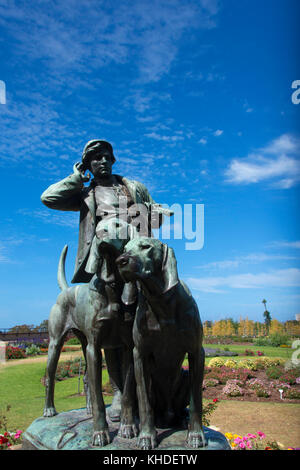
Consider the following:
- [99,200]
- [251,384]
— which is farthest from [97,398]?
[251,384]

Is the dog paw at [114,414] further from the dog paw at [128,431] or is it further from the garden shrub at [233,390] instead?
the garden shrub at [233,390]

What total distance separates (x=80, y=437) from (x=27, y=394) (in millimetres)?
11353

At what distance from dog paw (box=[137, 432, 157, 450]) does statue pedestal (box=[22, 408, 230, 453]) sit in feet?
0.17

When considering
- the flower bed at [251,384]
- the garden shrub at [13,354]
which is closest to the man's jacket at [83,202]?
the flower bed at [251,384]

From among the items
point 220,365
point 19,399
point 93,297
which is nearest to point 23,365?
point 19,399

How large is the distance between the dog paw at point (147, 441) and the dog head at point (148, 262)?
1.48 metres

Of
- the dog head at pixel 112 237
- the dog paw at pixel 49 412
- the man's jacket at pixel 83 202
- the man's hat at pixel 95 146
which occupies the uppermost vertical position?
the man's hat at pixel 95 146

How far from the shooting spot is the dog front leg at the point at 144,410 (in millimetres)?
3371

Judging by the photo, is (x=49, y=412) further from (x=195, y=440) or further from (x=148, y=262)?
(x=148, y=262)

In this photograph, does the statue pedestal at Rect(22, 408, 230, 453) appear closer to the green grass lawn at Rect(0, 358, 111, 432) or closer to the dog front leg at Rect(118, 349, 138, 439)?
the dog front leg at Rect(118, 349, 138, 439)

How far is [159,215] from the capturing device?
4.79 m

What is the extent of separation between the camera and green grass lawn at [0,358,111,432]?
10.2m

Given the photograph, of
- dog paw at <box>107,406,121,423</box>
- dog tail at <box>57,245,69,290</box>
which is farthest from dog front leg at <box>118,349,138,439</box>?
dog tail at <box>57,245,69,290</box>

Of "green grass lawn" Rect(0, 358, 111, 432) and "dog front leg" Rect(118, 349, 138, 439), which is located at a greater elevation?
"dog front leg" Rect(118, 349, 138, 439)
